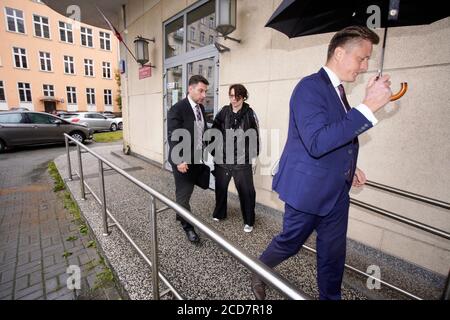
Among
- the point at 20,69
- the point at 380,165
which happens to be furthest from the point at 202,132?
the point at 20,69

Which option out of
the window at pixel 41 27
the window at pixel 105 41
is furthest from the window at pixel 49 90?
the window at pixel 105 41

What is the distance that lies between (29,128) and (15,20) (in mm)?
20675

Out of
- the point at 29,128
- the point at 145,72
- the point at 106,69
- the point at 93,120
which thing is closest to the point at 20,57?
the point at 106,69

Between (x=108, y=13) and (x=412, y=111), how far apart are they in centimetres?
791

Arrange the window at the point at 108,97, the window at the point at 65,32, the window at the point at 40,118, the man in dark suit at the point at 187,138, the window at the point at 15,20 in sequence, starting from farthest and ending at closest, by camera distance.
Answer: the window at the point at 108,97 < the window at the point at 65,32 < the window at the point at 15,20 < the window at the point at 40,118 < the man in dark suit at the point at 187,138

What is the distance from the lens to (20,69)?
2164 centimetres

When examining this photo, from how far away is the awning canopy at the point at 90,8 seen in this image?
594cm

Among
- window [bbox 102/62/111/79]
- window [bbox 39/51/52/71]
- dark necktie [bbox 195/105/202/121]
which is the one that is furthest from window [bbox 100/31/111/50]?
dark necktie [bbox 195/105/202/121]

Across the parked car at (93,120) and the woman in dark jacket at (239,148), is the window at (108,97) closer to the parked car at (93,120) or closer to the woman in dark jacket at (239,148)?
the parked car at (93,120)

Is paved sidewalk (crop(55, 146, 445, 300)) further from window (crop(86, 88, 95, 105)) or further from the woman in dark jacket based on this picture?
window (crop(86, 88, 95, 105))

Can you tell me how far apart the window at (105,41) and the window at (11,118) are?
21.6 meters

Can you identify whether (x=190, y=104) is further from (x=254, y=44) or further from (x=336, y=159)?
(x=336, y=159)

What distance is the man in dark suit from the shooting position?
2.39 meters

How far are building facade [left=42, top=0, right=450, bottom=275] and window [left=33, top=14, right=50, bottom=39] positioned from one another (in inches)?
958
